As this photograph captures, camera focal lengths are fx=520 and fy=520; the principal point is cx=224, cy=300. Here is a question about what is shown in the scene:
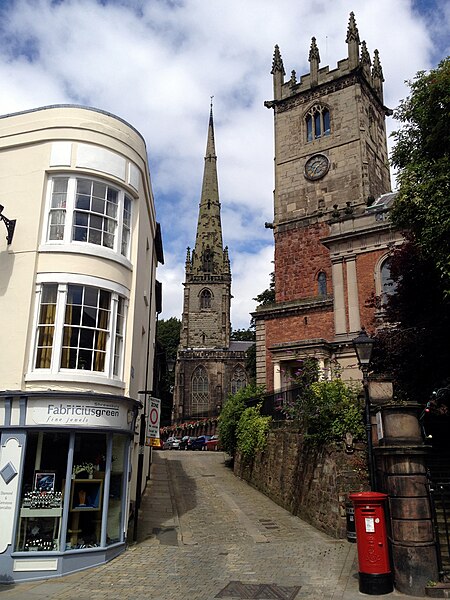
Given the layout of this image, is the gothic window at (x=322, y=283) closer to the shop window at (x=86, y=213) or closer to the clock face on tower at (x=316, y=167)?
the clock face on tower at (x=316, y=167)

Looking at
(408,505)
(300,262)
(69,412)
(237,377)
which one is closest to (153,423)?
(69,412)

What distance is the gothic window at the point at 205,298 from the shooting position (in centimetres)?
8144

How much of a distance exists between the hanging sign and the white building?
71cm

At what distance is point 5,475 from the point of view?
33.5 ft

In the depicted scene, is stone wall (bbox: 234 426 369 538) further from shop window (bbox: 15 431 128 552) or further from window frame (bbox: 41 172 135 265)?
window frame (bbox: 41 172 135 265)

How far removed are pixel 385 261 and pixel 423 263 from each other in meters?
8.68

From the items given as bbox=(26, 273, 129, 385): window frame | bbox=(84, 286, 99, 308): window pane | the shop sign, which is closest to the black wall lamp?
bbox=(26, 273, 129, 385): window frame

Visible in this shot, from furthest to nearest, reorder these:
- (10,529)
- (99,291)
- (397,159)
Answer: (397,159), (99,291), (10,529)

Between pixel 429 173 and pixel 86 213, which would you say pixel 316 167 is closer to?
pixel 429 173

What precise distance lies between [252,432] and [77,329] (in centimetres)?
1159

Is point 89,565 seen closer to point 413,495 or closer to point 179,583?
point 179,583

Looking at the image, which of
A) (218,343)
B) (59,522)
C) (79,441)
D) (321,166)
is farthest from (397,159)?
(218,343)

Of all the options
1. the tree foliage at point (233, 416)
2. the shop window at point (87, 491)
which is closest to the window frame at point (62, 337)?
the shop window at point (87, 491)

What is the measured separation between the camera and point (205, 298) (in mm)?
81812
